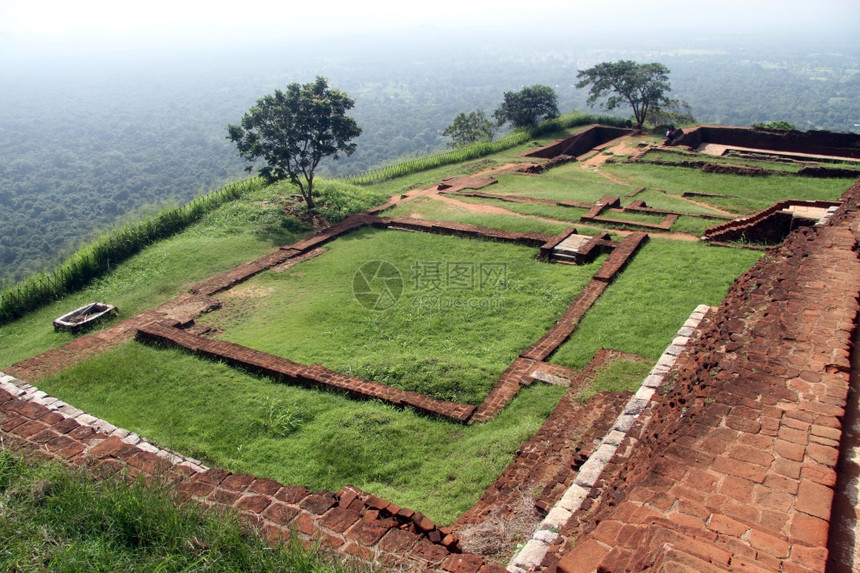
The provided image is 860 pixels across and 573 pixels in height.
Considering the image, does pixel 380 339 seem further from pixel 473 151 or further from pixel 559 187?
pixel 473 151

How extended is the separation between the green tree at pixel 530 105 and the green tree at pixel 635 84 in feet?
6.57

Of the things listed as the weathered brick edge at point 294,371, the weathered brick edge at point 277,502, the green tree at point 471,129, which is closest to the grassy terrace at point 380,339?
the weathered brick edge at point 294,371

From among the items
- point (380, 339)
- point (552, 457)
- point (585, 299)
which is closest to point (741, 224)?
point (585, 299)

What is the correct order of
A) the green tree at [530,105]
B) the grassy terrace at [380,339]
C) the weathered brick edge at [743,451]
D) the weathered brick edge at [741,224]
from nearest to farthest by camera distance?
1. the weathered brick edge at [743,451]
2. the grassy terrace at [380,339]
3. the weathered brick edge at [741,224]
4. the green tree at [530,105]

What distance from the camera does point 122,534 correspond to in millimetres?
3654

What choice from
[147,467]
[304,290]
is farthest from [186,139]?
[147,467]

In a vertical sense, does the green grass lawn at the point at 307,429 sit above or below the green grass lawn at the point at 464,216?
below

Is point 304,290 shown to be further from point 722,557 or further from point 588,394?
point 722,557

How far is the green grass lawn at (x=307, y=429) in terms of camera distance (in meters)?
5.78

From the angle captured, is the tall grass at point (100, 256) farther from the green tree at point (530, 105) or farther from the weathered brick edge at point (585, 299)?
the green tree at point (530, 105)

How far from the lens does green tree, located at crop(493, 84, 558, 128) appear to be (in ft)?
97.4

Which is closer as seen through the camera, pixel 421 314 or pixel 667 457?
→ pixel 667 457

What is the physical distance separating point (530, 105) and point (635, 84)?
534 centimetres

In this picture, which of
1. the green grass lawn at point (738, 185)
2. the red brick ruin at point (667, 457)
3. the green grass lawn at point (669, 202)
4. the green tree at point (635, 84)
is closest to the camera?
the red brick ruin at point (667, 457)
